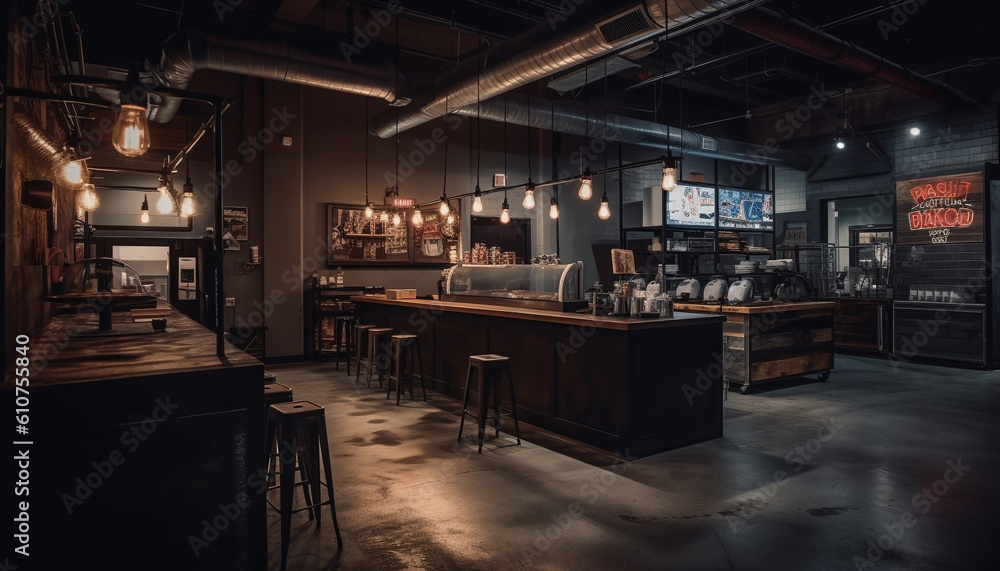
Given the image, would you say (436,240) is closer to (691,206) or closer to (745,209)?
(691,206)

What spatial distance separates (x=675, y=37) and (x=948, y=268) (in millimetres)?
5702

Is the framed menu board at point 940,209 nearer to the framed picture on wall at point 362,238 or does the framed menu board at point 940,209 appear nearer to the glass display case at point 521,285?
the glass display case at point 521,285

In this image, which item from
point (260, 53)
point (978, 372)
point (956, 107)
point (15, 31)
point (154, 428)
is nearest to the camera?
point (154, 428)

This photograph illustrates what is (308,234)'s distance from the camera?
30.1 ft

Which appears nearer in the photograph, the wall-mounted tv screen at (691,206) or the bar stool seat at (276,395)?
the bar stool seat at (276,395)

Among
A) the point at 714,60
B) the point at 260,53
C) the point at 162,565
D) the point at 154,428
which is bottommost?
the point at 162,565

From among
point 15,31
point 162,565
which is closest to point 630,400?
point 162,565

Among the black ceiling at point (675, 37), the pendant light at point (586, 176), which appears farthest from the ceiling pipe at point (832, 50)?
the pendant light at point (586, 176)

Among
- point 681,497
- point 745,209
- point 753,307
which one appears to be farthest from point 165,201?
point 745,209

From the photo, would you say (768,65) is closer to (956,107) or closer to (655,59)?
(655,59)

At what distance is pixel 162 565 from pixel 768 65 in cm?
1053

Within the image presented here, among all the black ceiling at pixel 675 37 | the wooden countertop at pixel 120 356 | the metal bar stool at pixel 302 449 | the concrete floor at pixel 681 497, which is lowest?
the concrete floor at pixel 681 497

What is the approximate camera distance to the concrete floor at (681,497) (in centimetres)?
288

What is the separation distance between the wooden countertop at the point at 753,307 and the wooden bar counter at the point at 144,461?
543cm
